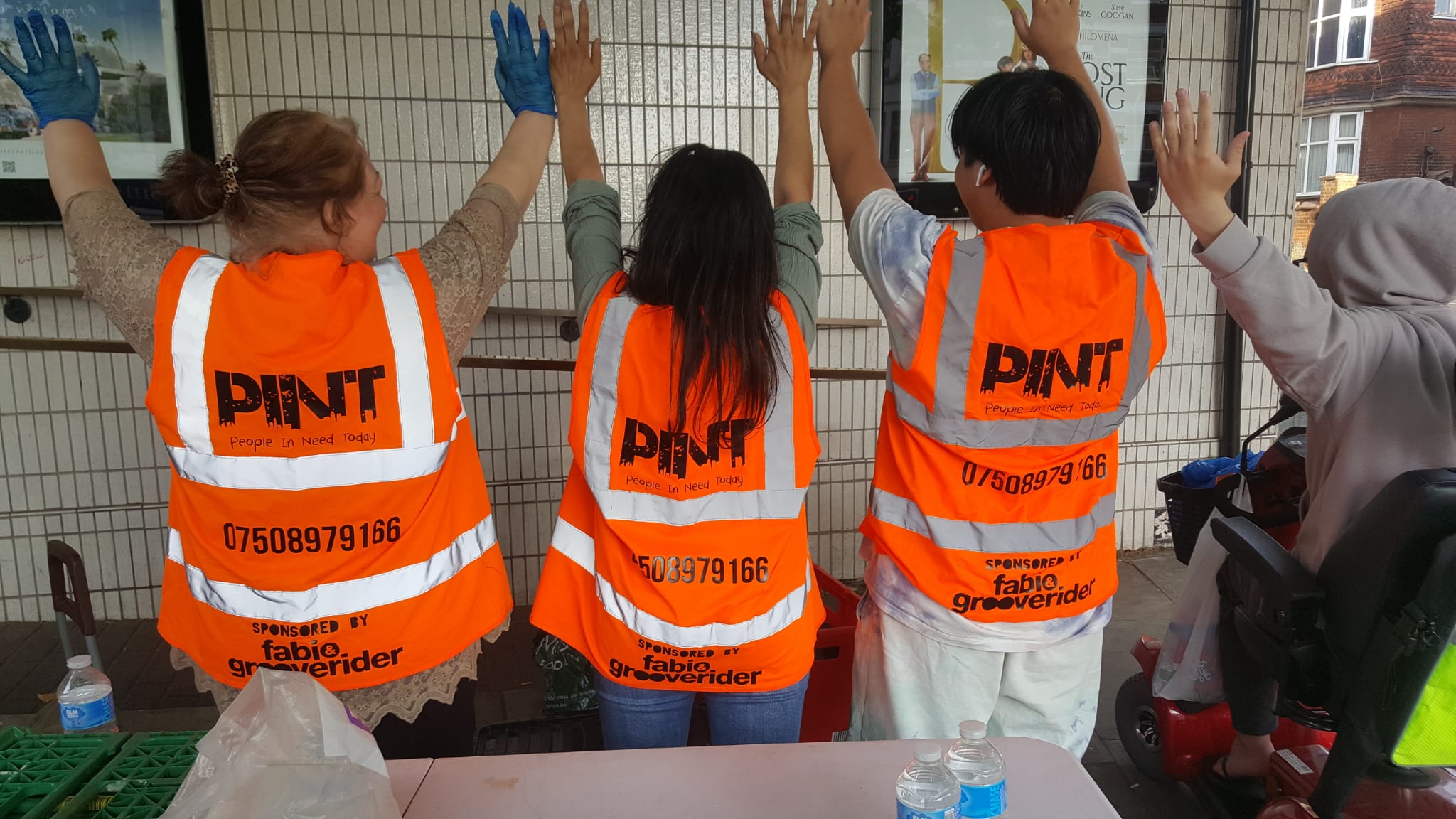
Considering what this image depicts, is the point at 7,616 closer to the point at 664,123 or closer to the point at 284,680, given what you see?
the point at 664,123

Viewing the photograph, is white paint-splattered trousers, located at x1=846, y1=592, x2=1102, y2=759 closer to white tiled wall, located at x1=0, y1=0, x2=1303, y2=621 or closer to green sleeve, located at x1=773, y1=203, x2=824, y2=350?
green sleeve, located at x1=773, y1=203, x2=824, y2=350

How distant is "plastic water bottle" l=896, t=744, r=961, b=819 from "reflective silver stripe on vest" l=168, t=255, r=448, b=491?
0.91 meters

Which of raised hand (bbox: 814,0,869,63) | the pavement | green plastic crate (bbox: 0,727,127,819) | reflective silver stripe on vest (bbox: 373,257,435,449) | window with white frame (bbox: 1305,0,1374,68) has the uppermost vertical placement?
window with white frame (bbox: 1305,0,1374,68)

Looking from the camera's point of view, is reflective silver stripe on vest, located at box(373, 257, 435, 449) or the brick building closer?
reflective silver stripe on vest, located at box(373, 257, 435, 449)

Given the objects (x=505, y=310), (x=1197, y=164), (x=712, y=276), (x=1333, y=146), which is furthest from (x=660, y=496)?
(x=1333, y=146)

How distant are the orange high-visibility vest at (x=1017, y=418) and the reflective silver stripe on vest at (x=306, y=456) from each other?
0.87m

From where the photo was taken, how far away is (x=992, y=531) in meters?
1.76

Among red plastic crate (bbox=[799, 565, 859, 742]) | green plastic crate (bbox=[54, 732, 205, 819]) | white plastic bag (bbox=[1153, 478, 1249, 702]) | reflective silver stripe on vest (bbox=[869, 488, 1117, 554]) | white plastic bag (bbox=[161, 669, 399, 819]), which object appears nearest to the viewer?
white plastic bag (bbox=[161, 669, 399, 819])

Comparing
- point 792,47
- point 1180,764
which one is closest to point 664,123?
point 792,47

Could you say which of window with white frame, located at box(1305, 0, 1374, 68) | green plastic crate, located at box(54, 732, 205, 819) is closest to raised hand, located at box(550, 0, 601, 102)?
green plastic crate, located at box(54, 732, 205, 819)

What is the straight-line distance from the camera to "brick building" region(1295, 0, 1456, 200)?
11758mm

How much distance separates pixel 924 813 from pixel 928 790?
0.09 metres

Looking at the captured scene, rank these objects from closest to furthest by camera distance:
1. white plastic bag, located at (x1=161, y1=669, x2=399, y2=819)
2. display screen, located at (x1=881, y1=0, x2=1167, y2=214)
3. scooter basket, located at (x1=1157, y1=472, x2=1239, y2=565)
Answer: white plastic bag, located at (x1=161, y1=669, x2=399, y2=819) → scooter basket, located at (x1=1157, y1=472, x2=1239, y2=565) → display screen, located at (x1=881, y1=0, x2=1167, y2=214)

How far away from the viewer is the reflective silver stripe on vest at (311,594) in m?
1.52
